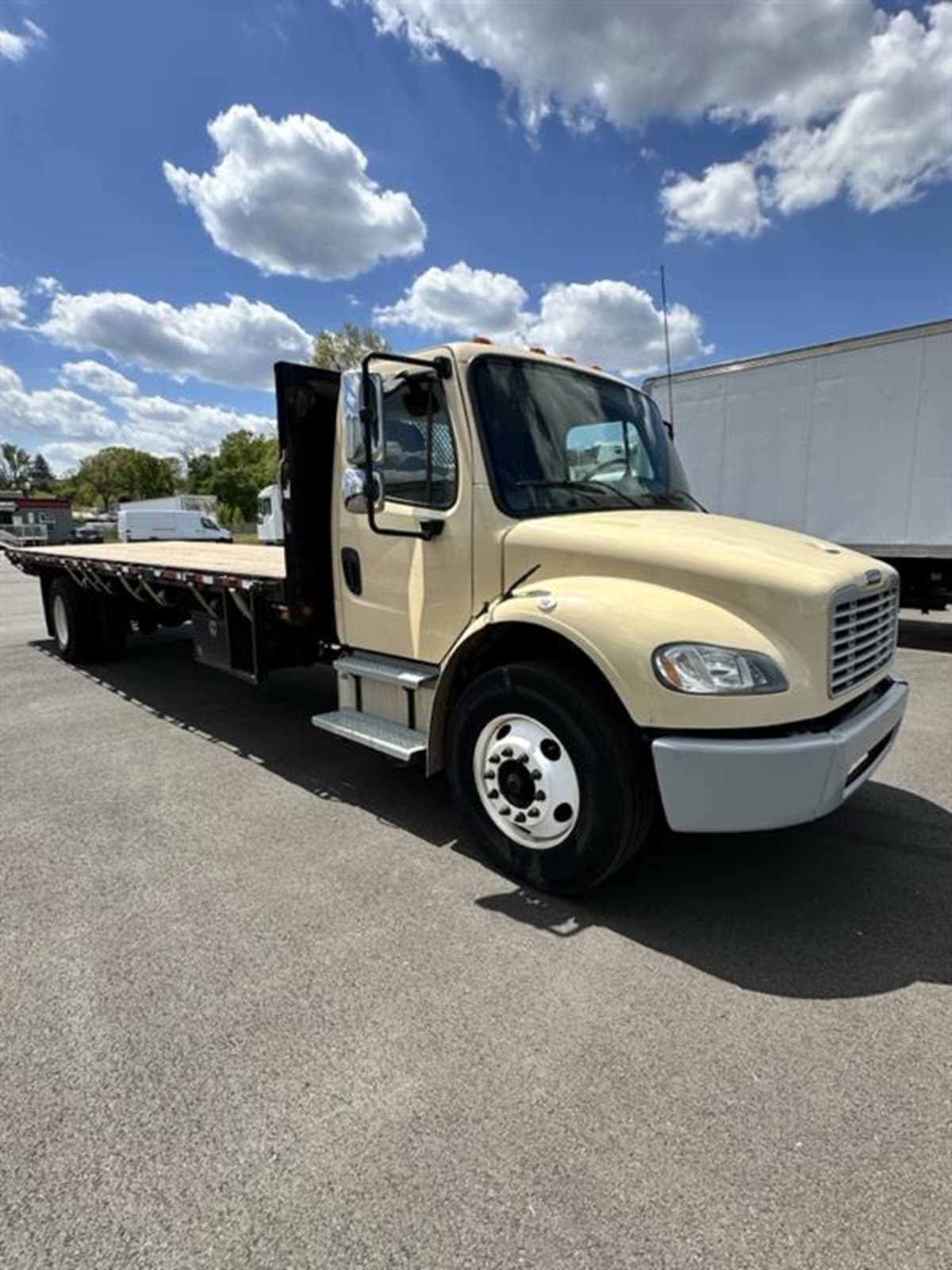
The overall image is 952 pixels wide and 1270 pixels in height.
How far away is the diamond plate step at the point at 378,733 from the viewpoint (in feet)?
12.0

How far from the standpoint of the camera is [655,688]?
8.79 feet

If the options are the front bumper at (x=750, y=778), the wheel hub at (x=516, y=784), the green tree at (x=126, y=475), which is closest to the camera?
the front bumper at (x=750, y=778)

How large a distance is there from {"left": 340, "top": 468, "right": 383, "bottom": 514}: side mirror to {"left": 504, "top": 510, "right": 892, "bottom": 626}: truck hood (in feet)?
2.97

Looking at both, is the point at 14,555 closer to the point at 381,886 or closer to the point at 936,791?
the point at 381,886

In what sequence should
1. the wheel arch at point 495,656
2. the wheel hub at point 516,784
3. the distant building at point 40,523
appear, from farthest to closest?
1. the distant building at point 40,523
2. the wheel hub at point 516,784
3. the wheel arch at point 495,656

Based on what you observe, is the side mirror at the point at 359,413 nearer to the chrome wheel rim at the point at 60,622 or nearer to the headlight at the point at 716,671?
the headlight at the point at 716,671

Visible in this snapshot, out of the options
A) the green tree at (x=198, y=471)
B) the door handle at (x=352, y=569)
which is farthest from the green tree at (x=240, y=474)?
the door handle at (x=352, y=569)

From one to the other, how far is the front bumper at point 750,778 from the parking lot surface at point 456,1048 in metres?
0.56

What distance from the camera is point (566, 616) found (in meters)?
2.94

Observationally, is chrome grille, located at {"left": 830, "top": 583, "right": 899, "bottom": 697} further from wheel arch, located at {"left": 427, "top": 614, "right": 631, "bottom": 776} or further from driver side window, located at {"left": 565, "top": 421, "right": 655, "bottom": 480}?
driver side window, located at {"left": 565, "top": 421, "right": 655, "bottom": 480}

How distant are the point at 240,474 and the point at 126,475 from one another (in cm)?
2642

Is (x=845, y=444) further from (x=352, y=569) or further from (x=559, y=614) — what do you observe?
(x=559, y=614)

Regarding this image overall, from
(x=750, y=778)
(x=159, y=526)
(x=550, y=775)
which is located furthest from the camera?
(x=159, y=526)

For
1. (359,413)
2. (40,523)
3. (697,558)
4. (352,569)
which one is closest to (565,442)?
(359,413)
